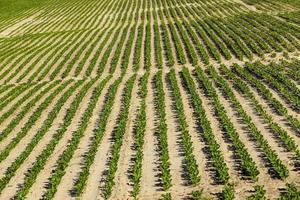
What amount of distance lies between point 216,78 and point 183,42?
15.7m

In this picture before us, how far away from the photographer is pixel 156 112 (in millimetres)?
28750

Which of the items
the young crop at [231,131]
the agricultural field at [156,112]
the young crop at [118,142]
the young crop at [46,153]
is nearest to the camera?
the young crop at [118,142]

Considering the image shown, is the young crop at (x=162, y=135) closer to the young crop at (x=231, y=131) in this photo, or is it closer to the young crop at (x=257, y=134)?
the young crop at (x=231, y=131)

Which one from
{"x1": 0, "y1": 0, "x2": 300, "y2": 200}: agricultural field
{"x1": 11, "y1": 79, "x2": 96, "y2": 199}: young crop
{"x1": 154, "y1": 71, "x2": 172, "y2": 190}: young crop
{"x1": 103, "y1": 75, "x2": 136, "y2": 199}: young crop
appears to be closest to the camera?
{"x1": 103, "y1": 75, "x2": 136, "y2": 199}: young crop

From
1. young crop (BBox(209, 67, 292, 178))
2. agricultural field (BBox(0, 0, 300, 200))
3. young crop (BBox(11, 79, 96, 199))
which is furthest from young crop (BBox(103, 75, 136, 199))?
young crop (BBox(209, 67, 292, 178))

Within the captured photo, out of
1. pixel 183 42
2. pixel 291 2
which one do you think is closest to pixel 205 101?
pixel 183 42

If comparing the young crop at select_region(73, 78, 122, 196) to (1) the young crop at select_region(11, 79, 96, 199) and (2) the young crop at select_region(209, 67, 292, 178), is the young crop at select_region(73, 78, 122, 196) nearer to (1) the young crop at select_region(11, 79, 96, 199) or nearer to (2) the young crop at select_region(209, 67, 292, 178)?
(1) the young crop at select_region(11, 79, 96, 199)

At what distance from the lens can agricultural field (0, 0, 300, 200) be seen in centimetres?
1962

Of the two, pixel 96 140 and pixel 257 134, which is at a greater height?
pixel 96 140

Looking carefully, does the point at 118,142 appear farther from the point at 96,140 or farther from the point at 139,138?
the point at 96,140

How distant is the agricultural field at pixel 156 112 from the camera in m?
19.6

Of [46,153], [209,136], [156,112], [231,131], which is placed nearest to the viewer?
[46,153]

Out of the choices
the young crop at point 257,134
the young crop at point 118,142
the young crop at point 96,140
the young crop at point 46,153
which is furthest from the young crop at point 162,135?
the young crop at point 46,153

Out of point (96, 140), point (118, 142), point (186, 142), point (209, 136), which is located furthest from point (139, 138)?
point (209, 136)
